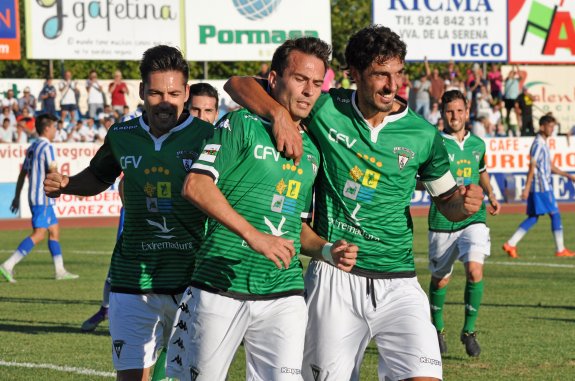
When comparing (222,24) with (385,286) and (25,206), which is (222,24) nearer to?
(25,206)

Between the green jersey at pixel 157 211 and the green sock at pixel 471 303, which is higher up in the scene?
the green jersey at pixel 157 211

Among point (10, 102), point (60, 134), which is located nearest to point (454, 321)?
point (60, 134)

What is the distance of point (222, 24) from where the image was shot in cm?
3784

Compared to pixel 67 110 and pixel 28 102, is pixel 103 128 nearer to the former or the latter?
pixel 67 110

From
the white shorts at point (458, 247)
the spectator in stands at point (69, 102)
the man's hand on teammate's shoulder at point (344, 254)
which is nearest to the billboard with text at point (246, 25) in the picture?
the spectator in stands at point (69, 102)

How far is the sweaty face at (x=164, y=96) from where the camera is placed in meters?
6.11

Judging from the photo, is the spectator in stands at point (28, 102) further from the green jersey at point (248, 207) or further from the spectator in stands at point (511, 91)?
the green jersey at point (248, 207)

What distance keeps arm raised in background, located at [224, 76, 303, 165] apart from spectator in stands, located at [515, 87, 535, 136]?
33.3m

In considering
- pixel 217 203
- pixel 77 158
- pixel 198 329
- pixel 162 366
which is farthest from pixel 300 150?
pixel 77 158

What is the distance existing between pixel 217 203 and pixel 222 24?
110 ft

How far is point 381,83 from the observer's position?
585 cm

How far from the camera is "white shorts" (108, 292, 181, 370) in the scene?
6230 mm

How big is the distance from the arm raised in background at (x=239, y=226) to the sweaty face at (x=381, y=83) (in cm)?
118

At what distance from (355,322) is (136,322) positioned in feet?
4.14
